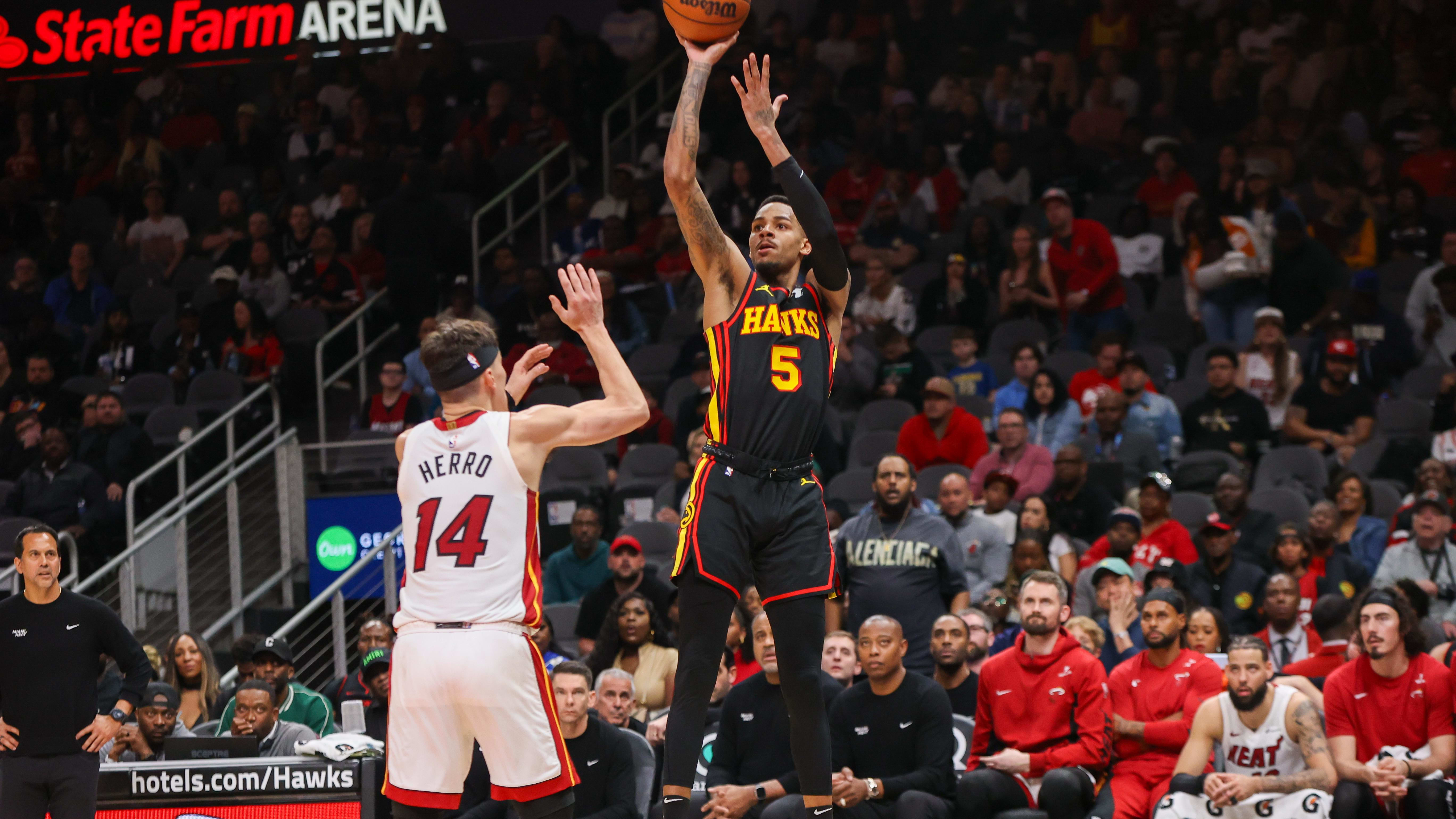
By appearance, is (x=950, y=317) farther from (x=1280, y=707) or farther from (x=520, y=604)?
(x=520, y=604)

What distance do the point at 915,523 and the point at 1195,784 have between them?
254 centimetres

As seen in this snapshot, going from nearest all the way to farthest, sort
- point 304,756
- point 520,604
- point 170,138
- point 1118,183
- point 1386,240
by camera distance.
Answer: point 520,604, point 304,756, point 1386,240, point 1118,183, point 170,138

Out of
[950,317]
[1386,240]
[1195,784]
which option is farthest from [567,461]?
[1386,240]

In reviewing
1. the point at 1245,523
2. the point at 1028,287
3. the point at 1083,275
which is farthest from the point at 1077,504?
the point at 1028,287

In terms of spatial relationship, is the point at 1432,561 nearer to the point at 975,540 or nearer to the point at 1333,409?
the point at 1333,409

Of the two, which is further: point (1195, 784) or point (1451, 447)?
point (1451, 447)

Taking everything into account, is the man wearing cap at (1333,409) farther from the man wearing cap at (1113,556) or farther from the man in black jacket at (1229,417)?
the man wearing cap at (1113,556)

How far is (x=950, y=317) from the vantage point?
48.4ft

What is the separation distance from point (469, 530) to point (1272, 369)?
30.5ft

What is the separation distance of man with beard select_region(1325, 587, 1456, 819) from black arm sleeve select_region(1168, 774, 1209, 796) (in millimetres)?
690

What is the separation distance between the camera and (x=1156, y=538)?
11.1 metres

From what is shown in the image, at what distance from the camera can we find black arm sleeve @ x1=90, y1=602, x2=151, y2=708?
8.09 m

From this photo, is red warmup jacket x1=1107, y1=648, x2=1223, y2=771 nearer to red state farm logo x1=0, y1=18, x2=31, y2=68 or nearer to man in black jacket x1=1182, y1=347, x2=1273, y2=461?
man in black jacket x1=1182, y1=347, x2=1273, y2=461

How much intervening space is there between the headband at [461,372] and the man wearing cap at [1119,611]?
5.79 m
